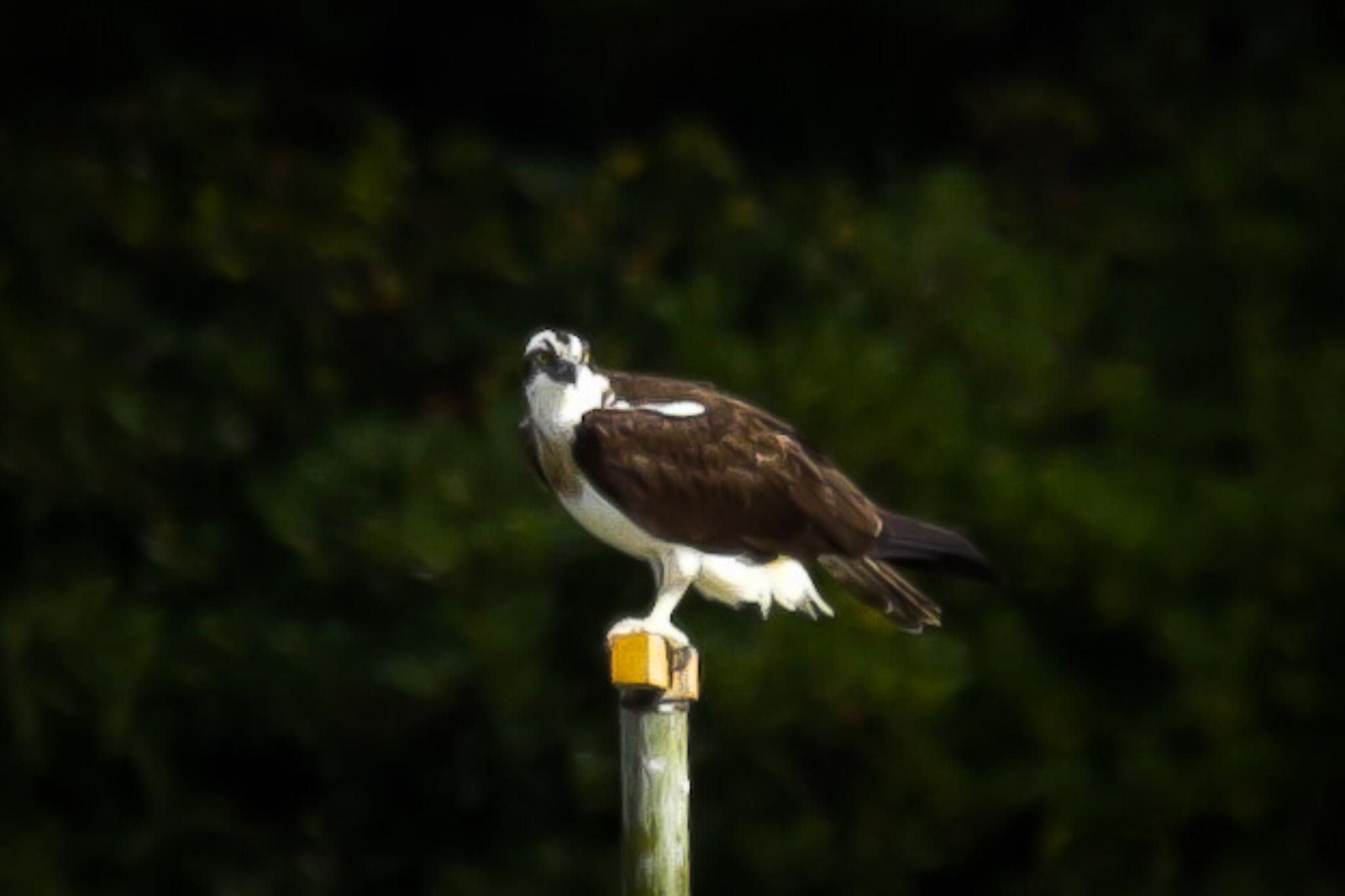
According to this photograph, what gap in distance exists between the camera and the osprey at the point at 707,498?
649cm

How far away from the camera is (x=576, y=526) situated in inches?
380

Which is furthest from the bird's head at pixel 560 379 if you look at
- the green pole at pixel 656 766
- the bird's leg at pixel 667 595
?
the green pole at pixel 656 766

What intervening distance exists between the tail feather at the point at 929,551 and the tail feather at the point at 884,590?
0.17 ft

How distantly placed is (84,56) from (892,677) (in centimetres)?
374

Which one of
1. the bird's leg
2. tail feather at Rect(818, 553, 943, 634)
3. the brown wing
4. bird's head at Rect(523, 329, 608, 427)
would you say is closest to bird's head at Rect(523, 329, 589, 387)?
bird's head at Rect(523, 329, 608, 427)

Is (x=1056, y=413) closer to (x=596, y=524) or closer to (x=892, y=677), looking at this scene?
(x=892, y=677)

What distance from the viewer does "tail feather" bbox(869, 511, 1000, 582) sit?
6.67 metres

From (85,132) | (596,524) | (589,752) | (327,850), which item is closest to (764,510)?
(596,524)

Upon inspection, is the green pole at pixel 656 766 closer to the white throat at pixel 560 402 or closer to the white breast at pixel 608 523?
the white breast at pixel 608 523

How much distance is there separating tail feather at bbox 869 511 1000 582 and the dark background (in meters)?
2.62

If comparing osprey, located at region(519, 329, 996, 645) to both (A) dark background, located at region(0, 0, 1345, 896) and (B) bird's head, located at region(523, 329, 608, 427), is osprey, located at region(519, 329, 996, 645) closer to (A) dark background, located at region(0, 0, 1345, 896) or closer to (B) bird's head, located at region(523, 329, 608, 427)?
(B) bird's head, located at region(523, 329, 608, 427)

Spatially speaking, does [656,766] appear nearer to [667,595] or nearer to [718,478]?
[667,595]

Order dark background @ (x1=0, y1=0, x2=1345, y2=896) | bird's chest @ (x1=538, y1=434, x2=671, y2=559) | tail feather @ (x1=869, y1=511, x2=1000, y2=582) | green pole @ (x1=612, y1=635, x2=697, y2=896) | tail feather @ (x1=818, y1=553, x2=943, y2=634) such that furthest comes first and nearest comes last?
1. dark background @ (x1=0, y1=0, x2=1345, y2=896)
2. tail feather @ (x1=818, y1=553, x2=943, y2=634)
3. tail feather @ (x1=869, y1=511, x2=1000, y2=582)
4. bird's chest @ (x1=538, y1=434, x2=671, y2=559)
5. green pole @ (x1=612, y1=635, x2=697, y2=896)

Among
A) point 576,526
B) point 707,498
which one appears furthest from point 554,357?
point 576,526
